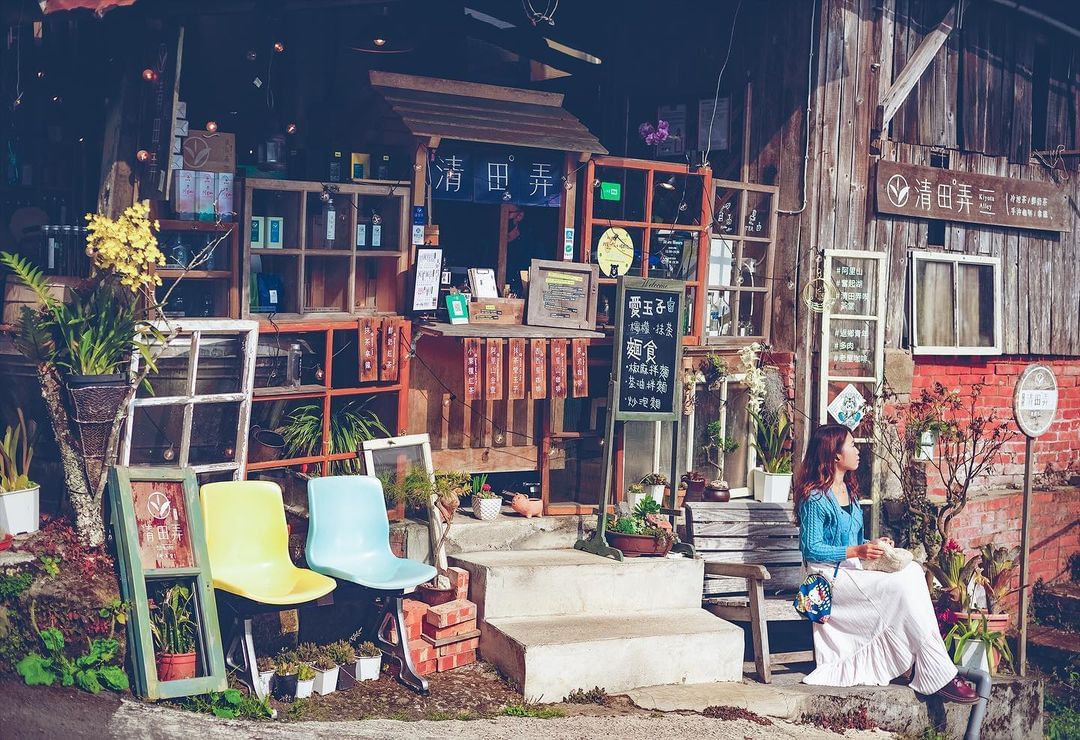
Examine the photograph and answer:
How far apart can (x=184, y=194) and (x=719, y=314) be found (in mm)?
4765

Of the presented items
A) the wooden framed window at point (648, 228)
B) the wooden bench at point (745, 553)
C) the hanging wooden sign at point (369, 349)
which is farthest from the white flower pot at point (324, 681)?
the wooden framed window at point (648, 228)

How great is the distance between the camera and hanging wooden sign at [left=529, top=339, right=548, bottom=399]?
9.08m

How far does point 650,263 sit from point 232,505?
450 centimetres

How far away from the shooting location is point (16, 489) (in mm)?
7312

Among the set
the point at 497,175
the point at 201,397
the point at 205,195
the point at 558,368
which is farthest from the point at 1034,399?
the point at 205,195

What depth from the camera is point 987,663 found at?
898 cm

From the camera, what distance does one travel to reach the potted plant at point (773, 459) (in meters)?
10.2

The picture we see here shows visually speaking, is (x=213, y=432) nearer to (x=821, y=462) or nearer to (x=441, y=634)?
(x=441, y=634)

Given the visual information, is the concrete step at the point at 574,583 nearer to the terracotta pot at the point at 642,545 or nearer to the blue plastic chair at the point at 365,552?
the terracotta pot at the point at 642,545

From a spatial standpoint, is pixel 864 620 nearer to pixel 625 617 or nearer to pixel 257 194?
pixel 625 617

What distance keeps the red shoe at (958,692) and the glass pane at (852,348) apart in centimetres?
342

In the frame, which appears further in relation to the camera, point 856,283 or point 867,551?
point 856,283

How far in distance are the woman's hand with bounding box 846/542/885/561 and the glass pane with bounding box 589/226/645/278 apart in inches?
124

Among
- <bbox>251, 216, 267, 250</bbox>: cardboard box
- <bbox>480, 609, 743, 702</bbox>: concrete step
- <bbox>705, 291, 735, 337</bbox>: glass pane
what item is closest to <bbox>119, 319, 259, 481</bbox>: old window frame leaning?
<bbox>251, 216, 267, 250</bbox>: cardboard box
